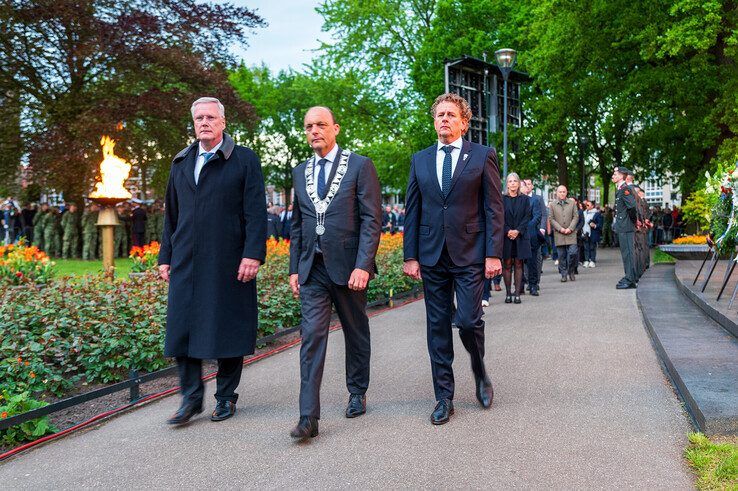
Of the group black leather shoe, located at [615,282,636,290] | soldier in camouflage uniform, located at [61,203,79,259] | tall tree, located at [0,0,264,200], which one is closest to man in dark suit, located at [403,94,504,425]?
black leather shoe, located at [615,282,636,290]

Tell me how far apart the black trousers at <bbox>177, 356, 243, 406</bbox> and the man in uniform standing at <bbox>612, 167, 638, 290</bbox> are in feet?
30.7

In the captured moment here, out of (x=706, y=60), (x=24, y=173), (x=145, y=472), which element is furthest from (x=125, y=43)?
(x=145, y=472)

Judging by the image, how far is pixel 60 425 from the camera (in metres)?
5.20

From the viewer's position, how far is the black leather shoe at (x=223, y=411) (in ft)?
16.5

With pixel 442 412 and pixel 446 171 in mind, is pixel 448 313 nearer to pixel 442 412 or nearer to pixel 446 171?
pixel 442 412

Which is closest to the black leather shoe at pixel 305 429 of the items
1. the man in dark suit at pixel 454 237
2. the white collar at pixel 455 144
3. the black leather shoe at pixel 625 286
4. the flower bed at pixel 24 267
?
the man in dark suit at pixel 454 237

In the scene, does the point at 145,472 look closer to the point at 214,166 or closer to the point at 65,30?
the point at 214,166

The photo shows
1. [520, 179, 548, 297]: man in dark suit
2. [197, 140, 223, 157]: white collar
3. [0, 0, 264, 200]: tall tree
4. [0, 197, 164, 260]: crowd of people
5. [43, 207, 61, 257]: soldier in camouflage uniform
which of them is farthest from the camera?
[43, 207, 61, 257]: soldier in camouflage uniform

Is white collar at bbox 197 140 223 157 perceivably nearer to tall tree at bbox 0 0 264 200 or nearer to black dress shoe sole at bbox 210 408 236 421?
black dress shoe sole at bbox 210 408 236 421

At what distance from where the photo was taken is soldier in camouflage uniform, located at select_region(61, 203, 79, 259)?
24609mm

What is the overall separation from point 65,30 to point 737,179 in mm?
20645

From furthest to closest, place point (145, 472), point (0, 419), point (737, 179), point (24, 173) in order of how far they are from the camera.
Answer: point (24, 173), point (737, 179), point (0, 419), point (145, 472)

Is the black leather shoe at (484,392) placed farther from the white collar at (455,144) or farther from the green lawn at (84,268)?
the green lawn at (84,268)

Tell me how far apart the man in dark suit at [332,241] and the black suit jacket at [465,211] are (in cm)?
38
